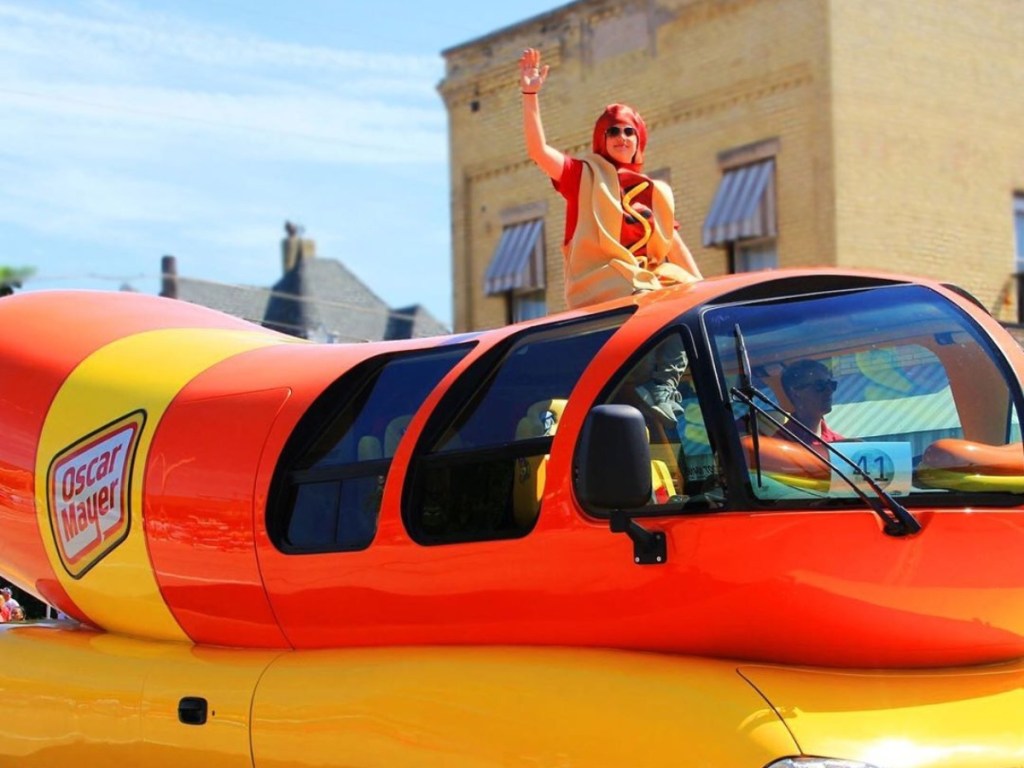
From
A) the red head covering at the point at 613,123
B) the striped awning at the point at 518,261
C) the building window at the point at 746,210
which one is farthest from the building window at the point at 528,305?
the red head covering at the point at 613,123

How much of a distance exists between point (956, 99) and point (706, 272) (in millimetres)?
3764

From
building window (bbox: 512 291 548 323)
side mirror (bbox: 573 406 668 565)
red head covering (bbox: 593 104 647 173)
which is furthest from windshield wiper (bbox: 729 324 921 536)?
building window (bbox: 512 291 548 323)

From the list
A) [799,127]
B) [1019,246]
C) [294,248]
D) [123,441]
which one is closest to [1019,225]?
[1019,246]

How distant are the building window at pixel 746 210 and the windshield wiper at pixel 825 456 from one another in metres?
12.5

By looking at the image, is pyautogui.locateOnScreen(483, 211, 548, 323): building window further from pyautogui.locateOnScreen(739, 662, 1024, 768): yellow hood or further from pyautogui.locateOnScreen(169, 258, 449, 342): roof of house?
pyautogui.locateOnScreen(739, 662, 1024, 768): yellow hood

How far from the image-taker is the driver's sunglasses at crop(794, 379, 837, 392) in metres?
4.11

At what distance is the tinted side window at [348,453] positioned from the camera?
4832mm

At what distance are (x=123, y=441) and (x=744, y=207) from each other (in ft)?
38.8

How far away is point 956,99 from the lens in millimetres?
17234

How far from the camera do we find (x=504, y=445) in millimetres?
4473

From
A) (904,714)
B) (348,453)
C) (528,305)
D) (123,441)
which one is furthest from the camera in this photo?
(528,305)

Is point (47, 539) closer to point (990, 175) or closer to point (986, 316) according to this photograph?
point (986, 316)

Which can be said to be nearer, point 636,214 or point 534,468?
point 534,468

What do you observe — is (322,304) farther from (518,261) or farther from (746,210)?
(746,210)
